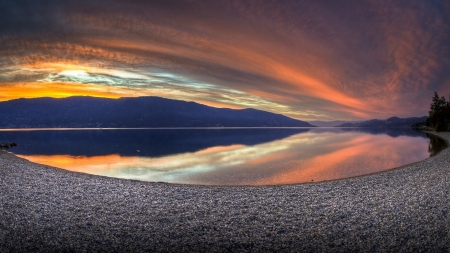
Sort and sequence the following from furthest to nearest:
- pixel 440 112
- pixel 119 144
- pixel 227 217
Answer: pixel 440 112 < pixel 119 144 < pixel 227 217

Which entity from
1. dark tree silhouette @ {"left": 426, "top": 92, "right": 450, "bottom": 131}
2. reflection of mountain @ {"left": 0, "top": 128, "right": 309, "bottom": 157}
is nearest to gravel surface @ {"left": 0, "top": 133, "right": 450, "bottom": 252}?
reflection of mountain @ {"left": 0, "top": 128, "right": 309, "bottom": 157}

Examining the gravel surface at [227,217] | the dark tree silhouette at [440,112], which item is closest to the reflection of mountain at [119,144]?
the gravel surface at [227,217]

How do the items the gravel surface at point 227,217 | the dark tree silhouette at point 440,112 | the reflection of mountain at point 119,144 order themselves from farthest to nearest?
the dark tree silhouette at point 440,112, the reflection of mountain at point 119,144, the gravel surface at point 227,217

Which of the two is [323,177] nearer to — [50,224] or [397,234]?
[397,234]

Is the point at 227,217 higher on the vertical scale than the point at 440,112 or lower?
lower

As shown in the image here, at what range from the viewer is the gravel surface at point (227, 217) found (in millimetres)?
9320

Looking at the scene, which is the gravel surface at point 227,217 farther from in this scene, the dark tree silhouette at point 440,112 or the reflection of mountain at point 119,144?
the dark tree silhouette at point 440,112

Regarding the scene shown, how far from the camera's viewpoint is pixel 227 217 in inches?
491

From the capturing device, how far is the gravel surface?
30.6 ft

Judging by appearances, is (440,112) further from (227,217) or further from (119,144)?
(227,217)

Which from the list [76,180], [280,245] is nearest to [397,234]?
[280,245]

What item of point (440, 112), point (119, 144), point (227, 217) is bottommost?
point (119, 144)

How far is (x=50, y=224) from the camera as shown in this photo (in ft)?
37.8

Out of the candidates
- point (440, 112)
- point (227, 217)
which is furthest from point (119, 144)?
point (440, 112)
